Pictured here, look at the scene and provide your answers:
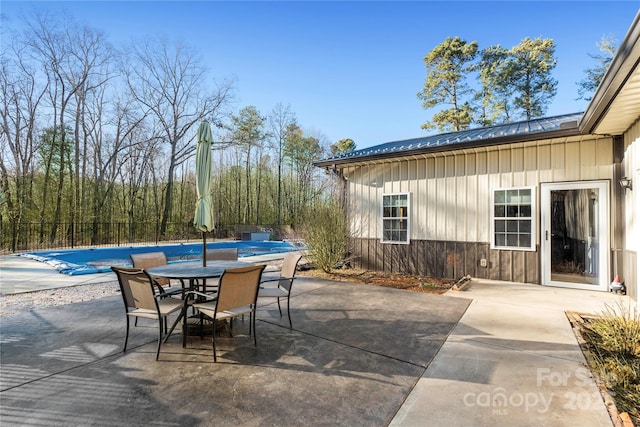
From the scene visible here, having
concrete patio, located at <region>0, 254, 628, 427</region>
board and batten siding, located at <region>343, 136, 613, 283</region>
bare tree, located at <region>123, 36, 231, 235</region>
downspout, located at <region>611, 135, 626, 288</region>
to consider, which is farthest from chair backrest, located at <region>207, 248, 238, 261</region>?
bare tree, located at <region>123, 36, 231, 235</region>

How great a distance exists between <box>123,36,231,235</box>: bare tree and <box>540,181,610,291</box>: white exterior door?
16.6 metres

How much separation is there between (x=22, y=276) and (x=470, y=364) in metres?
8.13

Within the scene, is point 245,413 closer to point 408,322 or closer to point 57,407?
point 57,407

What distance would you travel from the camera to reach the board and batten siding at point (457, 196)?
536cm

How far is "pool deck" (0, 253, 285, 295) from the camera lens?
17.2 ft

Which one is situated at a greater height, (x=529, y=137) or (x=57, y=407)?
(x=529, y=137)

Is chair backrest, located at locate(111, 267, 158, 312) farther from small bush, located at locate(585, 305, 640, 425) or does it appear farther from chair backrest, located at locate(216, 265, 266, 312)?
small bush, located at locate(585, 305, 640, 425)

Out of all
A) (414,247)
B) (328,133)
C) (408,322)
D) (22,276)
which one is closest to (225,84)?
(328,133)

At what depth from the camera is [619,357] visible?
8.04 feet

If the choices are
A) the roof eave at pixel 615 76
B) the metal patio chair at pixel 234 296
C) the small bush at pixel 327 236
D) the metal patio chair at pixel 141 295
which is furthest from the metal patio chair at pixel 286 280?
the roof eave at pixel 615 76

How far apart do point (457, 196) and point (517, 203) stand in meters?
1.07

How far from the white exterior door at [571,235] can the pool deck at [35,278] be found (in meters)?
8.37

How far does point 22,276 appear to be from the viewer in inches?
241

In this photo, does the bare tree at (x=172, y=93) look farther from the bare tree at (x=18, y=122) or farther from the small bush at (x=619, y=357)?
the small bush at (x=619, y=357)
